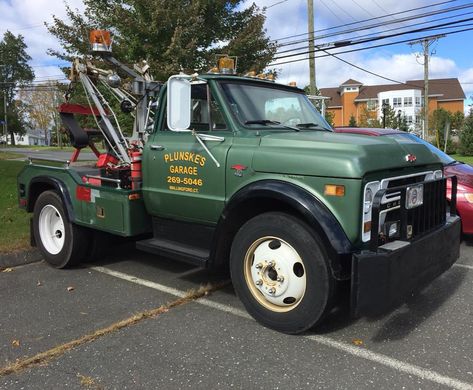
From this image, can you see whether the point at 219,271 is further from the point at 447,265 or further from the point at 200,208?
the point at 447,265

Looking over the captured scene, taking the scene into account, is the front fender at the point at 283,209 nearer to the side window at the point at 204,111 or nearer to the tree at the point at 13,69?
the side window at the point at 204,111

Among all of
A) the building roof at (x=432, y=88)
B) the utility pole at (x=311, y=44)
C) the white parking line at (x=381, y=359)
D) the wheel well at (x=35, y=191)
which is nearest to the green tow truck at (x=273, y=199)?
the white parking line at (x=381, y=359)

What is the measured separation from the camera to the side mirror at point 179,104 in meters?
4.14

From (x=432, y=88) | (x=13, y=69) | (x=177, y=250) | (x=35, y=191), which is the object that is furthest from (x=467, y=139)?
(x=13, y=69)

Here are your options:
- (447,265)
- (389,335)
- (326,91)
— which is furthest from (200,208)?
(326,91)

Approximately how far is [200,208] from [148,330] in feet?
3.83

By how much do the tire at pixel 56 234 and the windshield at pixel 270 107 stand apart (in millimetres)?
2567

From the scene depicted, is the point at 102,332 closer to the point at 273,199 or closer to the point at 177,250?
the point at 177,250

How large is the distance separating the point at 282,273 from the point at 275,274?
106 millimetres

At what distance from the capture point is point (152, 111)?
543 centimetres

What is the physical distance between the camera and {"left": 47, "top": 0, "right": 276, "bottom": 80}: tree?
10484 mm

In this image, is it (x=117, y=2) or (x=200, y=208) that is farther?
(x=117, y=2)

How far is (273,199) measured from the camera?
12.7 ft

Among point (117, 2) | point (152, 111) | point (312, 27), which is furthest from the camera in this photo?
point (312, 27)
